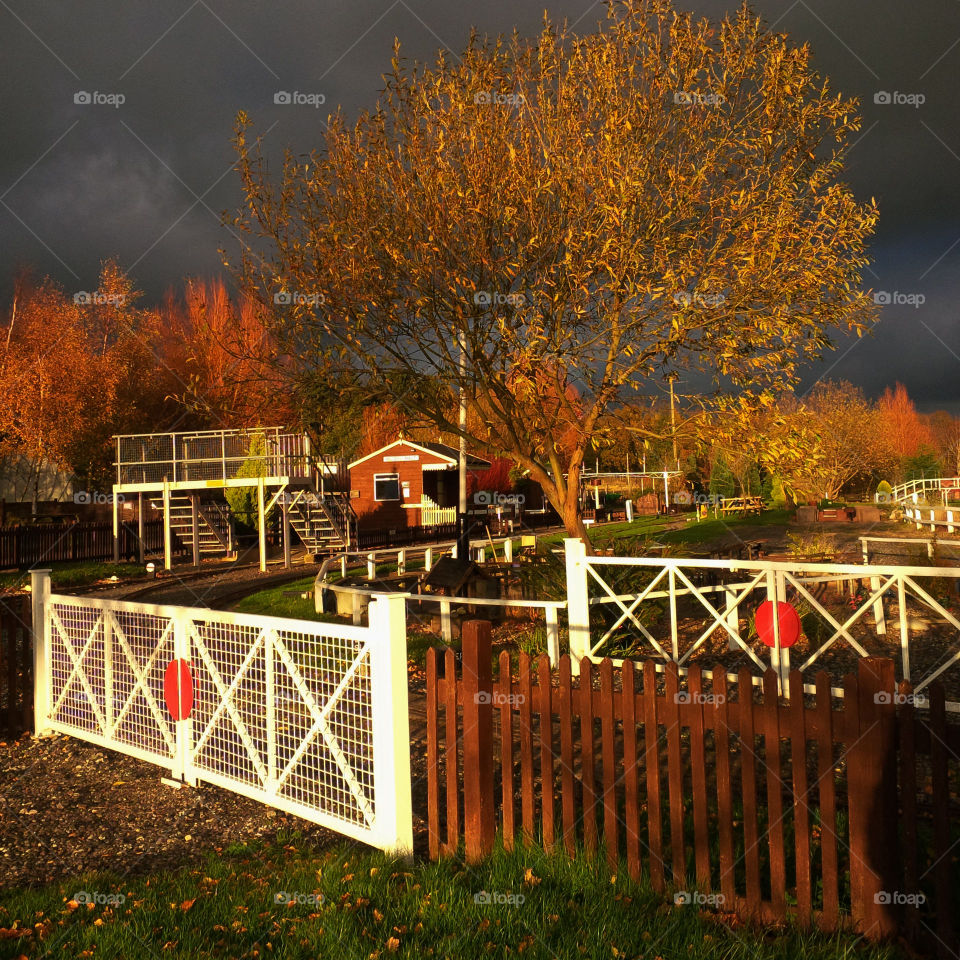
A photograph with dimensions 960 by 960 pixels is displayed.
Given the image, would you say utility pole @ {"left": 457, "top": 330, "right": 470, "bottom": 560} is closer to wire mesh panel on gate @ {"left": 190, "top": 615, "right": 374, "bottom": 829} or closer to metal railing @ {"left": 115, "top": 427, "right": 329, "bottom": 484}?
wire mesh panel on gate @ {"left": 190, "top": 615, "right": 374, "bottom": 829}

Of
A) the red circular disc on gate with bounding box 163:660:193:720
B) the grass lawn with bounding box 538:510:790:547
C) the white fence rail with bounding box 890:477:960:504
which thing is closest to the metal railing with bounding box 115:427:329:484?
the grass lawn with bounding box 538:510:790:547

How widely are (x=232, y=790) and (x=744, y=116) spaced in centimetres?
924

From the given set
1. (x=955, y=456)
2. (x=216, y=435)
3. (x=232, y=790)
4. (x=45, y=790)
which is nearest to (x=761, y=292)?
(x=232, y=790)

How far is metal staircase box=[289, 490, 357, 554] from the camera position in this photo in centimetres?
2589

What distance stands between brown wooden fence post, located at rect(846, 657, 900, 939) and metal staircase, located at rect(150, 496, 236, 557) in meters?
25.7

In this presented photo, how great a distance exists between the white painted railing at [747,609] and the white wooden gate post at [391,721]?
11.0ft

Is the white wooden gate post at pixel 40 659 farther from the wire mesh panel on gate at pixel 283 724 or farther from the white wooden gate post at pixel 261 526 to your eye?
the white wooden gate post at pixel 261 526

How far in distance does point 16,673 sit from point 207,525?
21.3 m

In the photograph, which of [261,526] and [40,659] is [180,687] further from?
[261,526]

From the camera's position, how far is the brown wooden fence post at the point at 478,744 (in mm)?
4168

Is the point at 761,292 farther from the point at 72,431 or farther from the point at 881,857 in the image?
the point at 72,431

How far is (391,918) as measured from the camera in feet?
11.7

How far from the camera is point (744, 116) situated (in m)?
10.3

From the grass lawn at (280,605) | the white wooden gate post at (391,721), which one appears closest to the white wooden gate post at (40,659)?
the white wooden gate post at (391,721)
